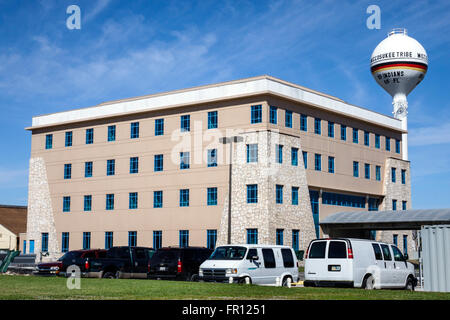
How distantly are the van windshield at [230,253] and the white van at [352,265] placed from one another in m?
2.63

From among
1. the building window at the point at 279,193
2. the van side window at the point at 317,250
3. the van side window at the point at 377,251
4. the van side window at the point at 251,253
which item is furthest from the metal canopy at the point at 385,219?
the van side window at the point at 317,250

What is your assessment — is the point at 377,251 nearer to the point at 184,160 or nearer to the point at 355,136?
the point at 184,160

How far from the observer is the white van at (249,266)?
78.1 feet

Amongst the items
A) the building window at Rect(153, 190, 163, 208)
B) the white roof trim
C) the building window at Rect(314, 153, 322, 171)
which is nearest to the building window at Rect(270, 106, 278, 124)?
the white roof trim

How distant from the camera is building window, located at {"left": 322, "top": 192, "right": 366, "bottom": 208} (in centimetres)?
5610

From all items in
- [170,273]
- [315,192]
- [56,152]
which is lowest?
[170,273]

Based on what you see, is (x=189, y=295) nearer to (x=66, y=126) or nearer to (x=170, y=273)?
(x=170, y=273)

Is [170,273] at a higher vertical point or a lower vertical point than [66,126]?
lower

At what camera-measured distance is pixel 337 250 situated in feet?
74.2

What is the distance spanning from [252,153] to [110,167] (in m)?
15.8

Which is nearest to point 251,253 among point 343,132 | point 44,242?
point 343,132

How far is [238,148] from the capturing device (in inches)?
1998
